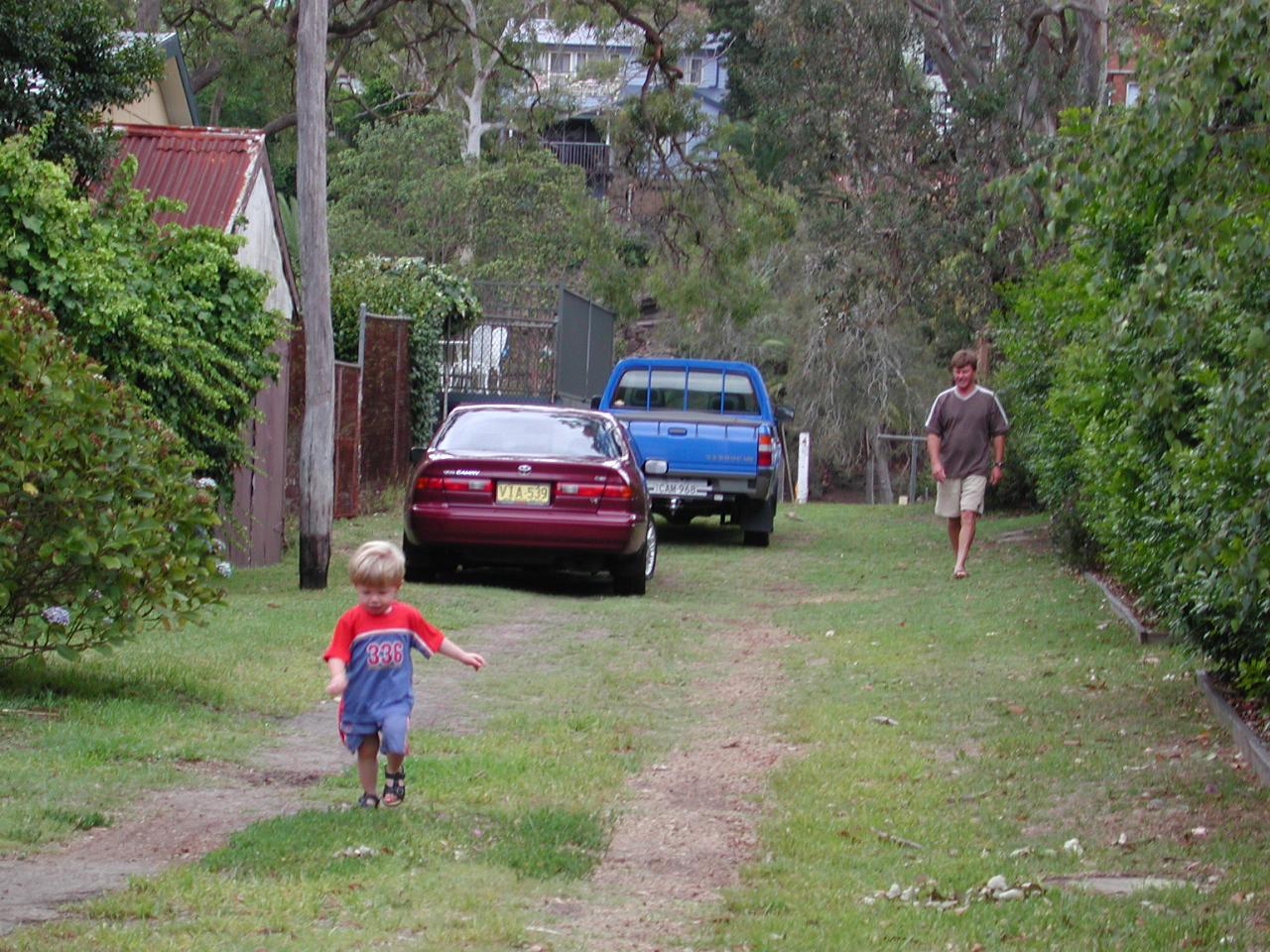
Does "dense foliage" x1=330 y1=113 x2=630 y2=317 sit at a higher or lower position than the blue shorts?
higher

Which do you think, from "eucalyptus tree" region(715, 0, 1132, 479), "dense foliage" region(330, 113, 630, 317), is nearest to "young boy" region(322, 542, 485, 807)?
"eucalyptus tree" region(715, 0, 1132, 479)

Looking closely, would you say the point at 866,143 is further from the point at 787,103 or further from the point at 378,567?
the point at 378,567

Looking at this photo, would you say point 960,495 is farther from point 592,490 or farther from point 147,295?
point 147,295

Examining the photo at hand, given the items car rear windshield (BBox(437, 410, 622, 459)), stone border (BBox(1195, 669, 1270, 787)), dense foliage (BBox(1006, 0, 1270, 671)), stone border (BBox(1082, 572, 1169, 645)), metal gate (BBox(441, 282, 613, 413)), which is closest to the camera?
dense foliage (BBox(1006, 0, 1270, 671))

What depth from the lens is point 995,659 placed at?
1114 centimetres

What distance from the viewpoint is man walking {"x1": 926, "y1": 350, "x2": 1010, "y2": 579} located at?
15.8m

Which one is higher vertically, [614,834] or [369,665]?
[369,665]

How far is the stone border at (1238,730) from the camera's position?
7.39 m

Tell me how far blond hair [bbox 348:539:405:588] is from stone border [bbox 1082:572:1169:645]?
6.27 meters

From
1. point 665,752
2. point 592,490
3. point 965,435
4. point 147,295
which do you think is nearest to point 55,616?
point 665,752

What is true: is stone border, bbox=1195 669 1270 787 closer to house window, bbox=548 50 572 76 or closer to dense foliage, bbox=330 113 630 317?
dense foliage, bbox=330 113 630 317

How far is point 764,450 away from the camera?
64.3ft

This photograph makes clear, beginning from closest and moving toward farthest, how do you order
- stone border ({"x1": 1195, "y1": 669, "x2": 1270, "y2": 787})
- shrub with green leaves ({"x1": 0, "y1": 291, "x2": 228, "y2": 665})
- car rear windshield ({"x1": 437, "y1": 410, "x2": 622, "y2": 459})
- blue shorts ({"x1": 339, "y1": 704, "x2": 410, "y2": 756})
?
blue shorts ({"x1": 339, "y1": 704, "x2": 410, "y2": 756}) → stone border ({"x1": 1195, "y1": 669, "x2": 1270, "y2": 787}) → shrub with green leaves ({"x1": 0, "y1": 291, "x2": 228, "y2": 665}) → car rear windshield ({"x1": 437, "y1": 410, "x2": 622, "y2": 459})

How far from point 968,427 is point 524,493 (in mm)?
4215
